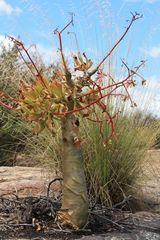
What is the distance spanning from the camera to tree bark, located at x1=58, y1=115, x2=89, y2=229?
143 inches

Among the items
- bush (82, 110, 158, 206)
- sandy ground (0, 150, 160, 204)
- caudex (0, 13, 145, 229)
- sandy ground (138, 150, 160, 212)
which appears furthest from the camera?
sandy ground (138, 150, 160, 212)

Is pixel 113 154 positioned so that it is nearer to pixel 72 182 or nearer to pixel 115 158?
pixel 115 158

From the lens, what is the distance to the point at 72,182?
3.64 meters

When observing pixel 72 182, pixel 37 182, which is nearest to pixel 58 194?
pixel 37 182

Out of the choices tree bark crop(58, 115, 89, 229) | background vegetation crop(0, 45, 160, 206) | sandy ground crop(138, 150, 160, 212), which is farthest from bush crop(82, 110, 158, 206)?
tree bark crop(58, 115, 89, 229)

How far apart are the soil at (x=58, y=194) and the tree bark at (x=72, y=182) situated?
11cm

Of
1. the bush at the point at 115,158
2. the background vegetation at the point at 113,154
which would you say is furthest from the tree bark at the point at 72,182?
the bush at the point at 115,158

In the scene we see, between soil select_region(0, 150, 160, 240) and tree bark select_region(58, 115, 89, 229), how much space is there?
114mm

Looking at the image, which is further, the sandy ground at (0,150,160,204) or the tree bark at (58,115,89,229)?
the sandy ground at (0,150,160,204)

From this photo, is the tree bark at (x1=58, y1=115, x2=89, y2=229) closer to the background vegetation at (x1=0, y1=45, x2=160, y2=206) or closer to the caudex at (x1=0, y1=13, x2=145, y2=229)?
the caudex at (x1=0, y1=13, x2=145, y2=229)

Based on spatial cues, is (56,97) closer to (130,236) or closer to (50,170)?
(130,236)

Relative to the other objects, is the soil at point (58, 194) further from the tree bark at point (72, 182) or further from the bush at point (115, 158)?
the bush at point (115, 158)

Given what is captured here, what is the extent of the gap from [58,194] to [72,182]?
1543 millimetres

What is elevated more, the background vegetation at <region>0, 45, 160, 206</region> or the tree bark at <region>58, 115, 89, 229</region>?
the background vegetation at <region>0, 45, 160, 206</region>
